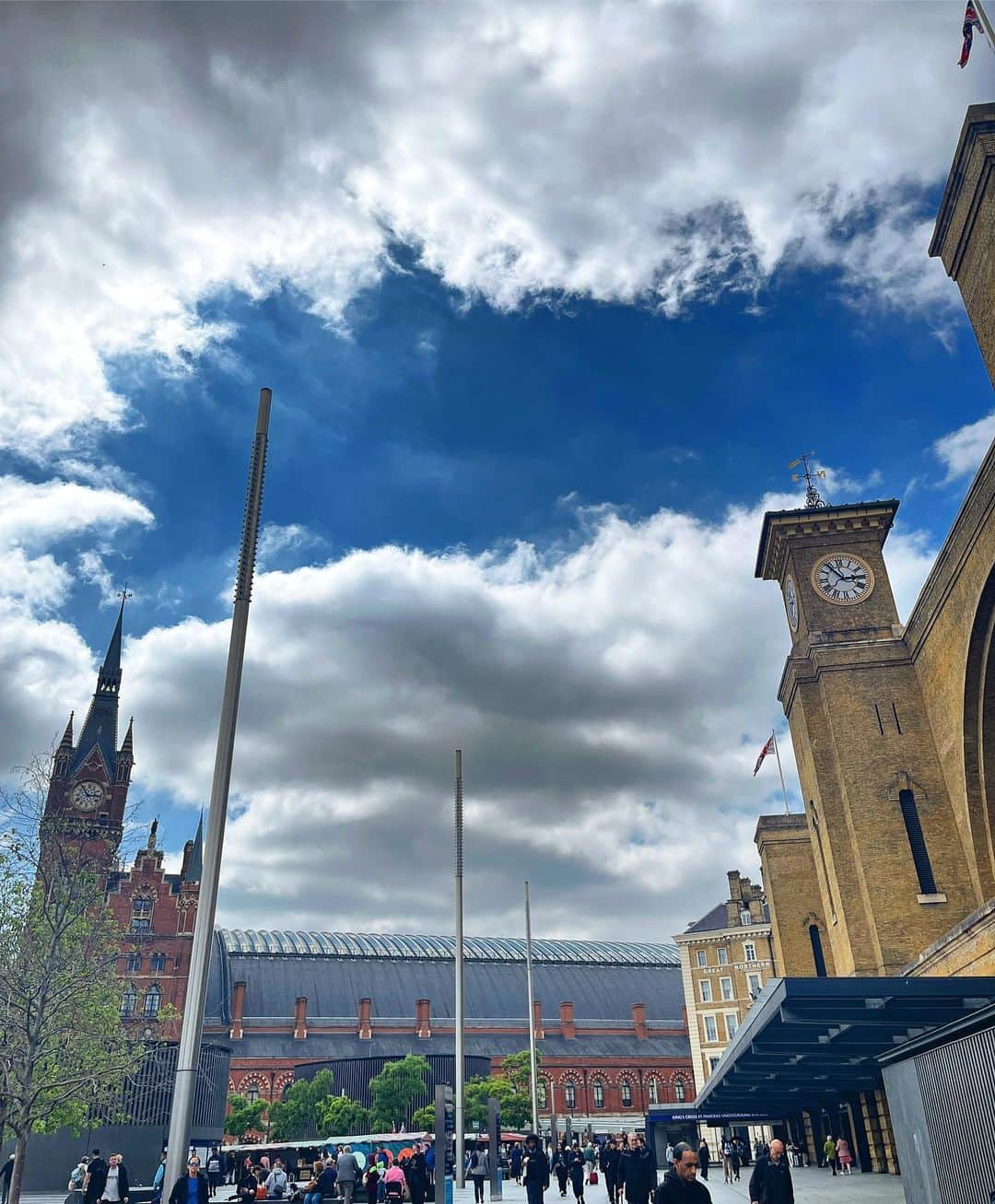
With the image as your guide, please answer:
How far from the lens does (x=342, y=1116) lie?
212ft

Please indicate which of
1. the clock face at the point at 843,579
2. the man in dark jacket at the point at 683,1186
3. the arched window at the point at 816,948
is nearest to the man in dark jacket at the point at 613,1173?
the man in dark jacket at the point at 683,1186

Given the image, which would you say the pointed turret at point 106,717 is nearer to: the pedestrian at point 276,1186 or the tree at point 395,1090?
the tree at point 395,1090

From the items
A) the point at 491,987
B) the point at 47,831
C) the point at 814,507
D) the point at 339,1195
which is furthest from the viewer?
the point at 491,987

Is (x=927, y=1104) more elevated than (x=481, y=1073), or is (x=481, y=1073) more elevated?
(x=481, y=1073)

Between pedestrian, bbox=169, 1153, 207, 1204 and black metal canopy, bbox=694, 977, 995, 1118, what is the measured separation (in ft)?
29.6

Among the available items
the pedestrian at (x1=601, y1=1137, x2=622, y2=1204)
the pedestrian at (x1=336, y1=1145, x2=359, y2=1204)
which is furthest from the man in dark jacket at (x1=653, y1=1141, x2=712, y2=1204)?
the pedestrian at (x1=336, y1=1145, x2=359, y2=1204)

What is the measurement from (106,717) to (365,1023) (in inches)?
1447

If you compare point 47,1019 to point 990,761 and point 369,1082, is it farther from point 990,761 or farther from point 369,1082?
point 369,1082

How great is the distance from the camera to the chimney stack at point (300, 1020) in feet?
280

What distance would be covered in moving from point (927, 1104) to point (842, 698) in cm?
1771

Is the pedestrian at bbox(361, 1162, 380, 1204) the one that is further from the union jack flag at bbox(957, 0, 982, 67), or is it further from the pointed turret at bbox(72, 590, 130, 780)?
the pointed turret at bbox(72, 590, 130, 780)

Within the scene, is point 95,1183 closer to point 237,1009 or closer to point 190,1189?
Answer: point 190,1189

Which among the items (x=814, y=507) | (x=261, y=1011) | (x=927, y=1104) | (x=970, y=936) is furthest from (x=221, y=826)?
(x=261, y=1011)

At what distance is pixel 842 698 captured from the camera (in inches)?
1148
